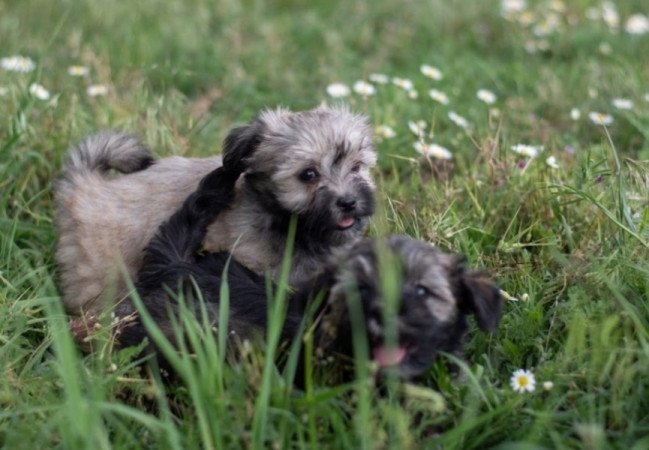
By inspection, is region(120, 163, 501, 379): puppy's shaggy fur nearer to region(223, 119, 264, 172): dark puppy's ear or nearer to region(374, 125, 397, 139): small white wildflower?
region(223, 119, 264, 172): dark puppy's ear

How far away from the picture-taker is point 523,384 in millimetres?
3156

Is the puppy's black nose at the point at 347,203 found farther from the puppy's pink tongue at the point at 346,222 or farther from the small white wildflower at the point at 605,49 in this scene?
the small white wildflower at the point at 605,49

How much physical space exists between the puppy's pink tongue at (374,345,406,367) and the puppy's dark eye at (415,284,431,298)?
7.4 inches

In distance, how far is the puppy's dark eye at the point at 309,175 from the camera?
3.98 meters

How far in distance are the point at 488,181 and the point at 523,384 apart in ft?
5.41

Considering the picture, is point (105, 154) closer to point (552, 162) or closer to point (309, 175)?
point (309, 175)

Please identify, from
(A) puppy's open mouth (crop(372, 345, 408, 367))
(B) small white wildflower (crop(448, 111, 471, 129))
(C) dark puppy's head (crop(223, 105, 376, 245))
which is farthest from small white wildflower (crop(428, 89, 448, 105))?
(A) puppy's open mouth (crop(372, 345, 408, 367))

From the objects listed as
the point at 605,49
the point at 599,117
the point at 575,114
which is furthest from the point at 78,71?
the point at 605,49

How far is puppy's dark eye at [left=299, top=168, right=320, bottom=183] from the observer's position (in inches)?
157

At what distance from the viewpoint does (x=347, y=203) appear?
3906 mm

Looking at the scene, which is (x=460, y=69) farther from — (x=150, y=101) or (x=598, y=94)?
(x=150, y=101)

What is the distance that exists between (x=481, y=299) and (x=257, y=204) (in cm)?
130

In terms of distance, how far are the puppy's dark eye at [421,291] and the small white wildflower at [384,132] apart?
7.58ft

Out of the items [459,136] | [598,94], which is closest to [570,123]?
[598,94]
